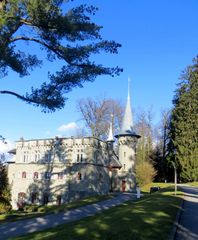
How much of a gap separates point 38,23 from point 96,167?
111 ft

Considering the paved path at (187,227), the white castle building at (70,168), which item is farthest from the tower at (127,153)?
the paved path at (187,227)

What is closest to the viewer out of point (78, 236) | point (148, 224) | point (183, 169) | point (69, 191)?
point (78, 236)

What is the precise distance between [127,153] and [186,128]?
57.3 ft

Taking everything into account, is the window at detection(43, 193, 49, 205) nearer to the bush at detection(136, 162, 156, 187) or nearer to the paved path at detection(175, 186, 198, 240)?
the bush at detection(136, 162, 156, 187)

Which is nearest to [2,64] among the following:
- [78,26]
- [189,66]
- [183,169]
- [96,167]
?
[78,26]

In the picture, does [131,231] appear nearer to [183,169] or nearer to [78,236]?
[78,236]

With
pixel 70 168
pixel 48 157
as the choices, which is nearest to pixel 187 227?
pixel 70 168

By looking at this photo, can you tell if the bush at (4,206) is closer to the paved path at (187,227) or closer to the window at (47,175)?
the window at (47,175)

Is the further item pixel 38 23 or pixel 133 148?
pixel 133 148

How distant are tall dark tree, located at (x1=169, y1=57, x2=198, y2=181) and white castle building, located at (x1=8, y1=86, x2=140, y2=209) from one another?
48.3 ft

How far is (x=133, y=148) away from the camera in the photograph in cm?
5175

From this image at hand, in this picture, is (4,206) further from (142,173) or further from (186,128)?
(186,128)

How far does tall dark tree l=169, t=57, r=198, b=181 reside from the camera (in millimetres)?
61906

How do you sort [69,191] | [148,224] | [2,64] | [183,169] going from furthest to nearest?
[183,169], [69,191], [2,64], [148,224]
